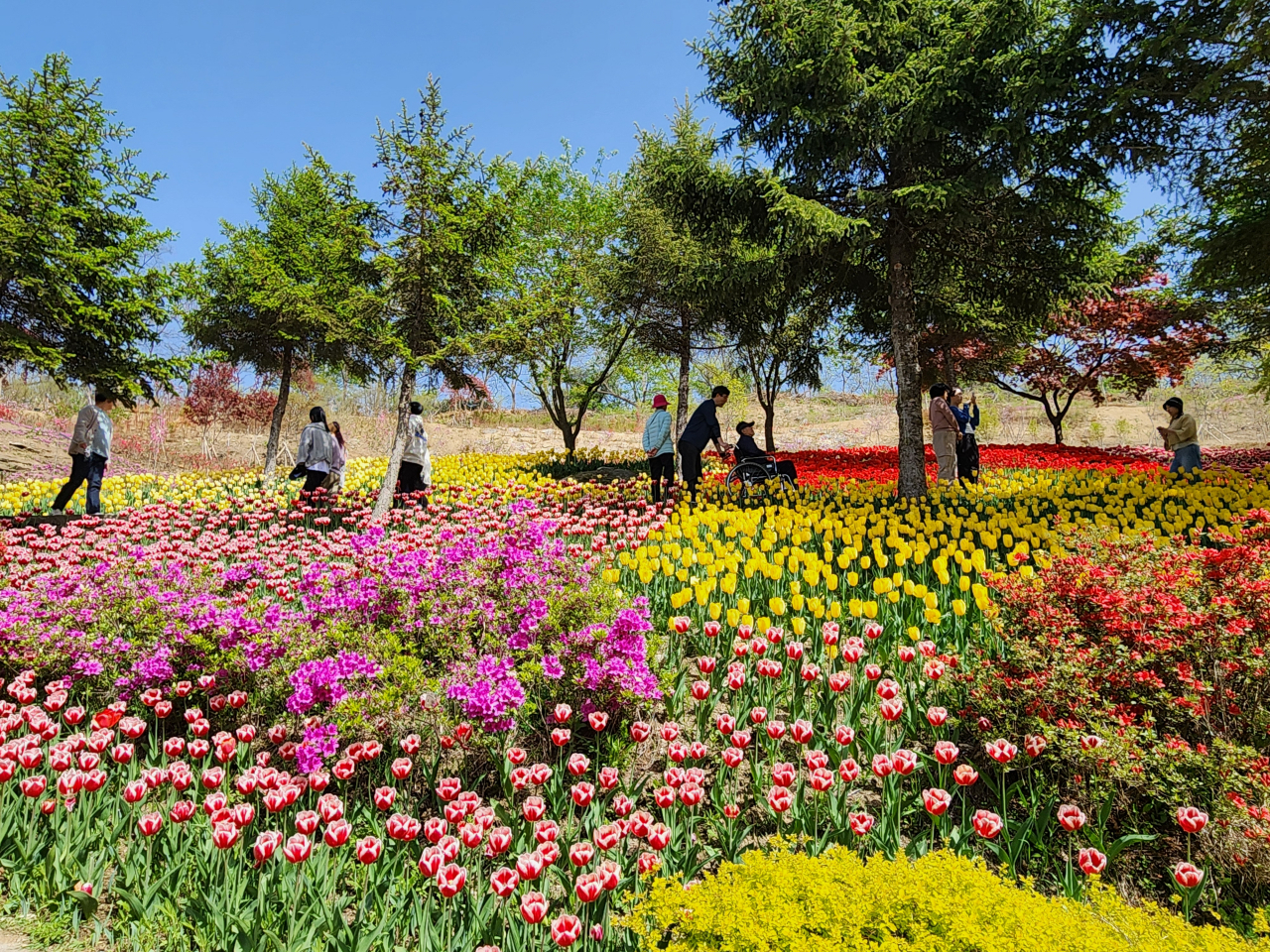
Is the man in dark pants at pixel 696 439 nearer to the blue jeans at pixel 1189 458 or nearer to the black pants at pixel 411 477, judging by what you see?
the black pants at pixel 411 477

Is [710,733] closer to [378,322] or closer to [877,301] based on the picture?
[378,322]

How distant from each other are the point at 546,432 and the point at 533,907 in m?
29.2

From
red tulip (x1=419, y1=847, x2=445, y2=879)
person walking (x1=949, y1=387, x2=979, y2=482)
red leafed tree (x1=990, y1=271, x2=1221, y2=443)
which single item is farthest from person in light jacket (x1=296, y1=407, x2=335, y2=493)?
red leafed tree (x1=990, y1=271, x2=1221, y2=443)

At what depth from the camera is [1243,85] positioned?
6.79 m

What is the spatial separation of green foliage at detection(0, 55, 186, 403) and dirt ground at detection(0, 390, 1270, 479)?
422cm

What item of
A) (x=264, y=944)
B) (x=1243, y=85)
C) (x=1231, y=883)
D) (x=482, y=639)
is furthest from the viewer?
(x=1243, y=85)

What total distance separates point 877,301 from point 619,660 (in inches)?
425

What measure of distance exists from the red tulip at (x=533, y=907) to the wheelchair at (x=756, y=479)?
22.9 ft

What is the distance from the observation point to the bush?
133cm

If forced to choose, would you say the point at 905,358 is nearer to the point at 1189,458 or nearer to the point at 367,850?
the point at 1189,458

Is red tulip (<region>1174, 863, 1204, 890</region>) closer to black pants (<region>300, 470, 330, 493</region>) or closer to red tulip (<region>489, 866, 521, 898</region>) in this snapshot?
red tulip (<region>489, 866, 521, 898</region>)

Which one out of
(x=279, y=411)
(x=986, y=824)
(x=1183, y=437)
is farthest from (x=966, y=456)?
(x=279, y=411)

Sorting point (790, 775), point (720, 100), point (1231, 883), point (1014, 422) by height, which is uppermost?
point (720, 100)

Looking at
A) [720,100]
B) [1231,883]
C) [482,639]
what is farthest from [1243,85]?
[482,639]
